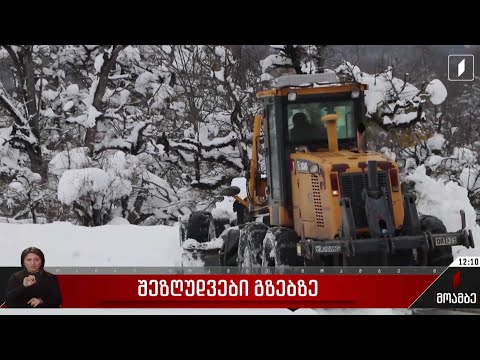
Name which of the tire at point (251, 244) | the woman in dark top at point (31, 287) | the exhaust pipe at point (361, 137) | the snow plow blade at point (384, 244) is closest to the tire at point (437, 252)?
the snow plow blade at point (384, 244)

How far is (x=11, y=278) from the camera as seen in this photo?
40.9 feet

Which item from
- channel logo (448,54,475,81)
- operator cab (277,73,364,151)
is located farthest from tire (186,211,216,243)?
channel logo (448,54,475,81)

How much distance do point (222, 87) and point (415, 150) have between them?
174cm

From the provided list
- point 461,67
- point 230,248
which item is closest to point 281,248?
point 230,248

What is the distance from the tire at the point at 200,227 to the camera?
1283 centimetres

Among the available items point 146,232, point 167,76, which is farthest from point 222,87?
point 146,232

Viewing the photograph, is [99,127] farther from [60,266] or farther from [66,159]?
[60,266]

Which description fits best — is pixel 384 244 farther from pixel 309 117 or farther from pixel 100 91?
pixel 100 91

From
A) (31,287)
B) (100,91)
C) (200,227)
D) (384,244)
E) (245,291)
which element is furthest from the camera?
(200,227)

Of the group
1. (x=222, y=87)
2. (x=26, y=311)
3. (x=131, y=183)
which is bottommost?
(x=26, y=311)

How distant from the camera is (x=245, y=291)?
40.5ft

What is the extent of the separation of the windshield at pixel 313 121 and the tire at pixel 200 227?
40.6 inches

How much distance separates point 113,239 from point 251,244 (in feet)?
3.94

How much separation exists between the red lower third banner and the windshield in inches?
48.9
